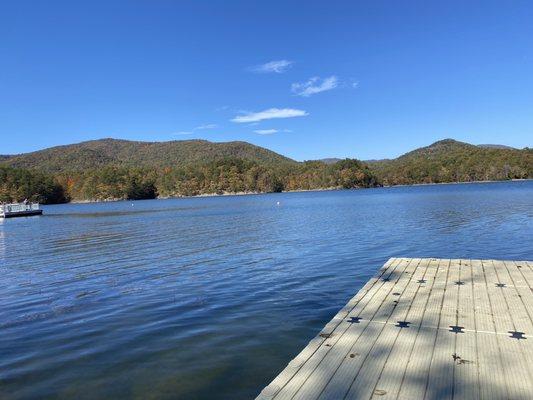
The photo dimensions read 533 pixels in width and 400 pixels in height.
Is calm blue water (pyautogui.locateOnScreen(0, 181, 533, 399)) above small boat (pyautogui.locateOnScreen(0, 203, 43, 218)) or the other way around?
the other way around

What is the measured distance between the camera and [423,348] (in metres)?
5.28

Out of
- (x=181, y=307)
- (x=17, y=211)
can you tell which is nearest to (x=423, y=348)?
(x=181, y=307)

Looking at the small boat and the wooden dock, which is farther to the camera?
the small boat

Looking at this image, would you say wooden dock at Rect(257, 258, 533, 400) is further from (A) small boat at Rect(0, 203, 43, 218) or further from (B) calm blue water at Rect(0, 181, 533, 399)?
(A) small boat at Rect(0, 203, 43, 218)

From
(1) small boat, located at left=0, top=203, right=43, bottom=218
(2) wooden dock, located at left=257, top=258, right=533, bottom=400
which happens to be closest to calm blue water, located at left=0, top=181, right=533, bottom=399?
(2) wooden dock, located at left=257, top=258, right=533, bottom=400

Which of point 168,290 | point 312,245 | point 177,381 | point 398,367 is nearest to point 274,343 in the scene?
point 177,381

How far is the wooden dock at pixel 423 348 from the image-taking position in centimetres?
422

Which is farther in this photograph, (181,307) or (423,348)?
(181,307)

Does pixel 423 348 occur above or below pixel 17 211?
above

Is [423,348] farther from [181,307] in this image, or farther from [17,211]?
[17,211]

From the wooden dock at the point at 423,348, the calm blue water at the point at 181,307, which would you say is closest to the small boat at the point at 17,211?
the calm blue water at the point at 181,307

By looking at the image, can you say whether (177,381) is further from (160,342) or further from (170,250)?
(170,250)

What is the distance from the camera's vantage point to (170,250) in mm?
20969

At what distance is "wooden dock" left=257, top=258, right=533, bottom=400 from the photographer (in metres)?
4.22
